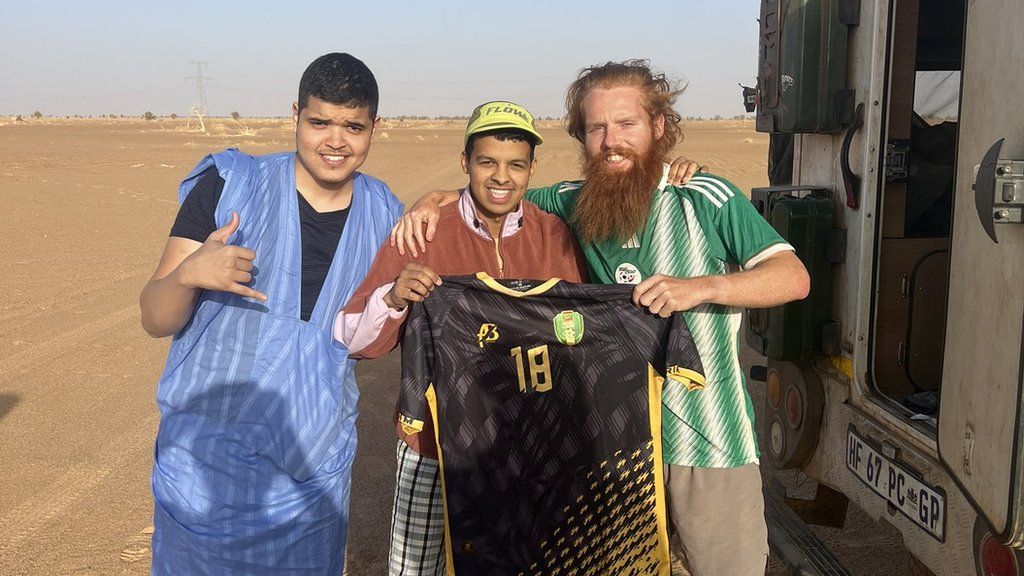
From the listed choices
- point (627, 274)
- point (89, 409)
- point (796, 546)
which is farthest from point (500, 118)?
point (89, 409)

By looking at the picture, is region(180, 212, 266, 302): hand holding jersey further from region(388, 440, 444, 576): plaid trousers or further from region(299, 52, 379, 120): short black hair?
region(388, 440, 444, 576): plaid trousers

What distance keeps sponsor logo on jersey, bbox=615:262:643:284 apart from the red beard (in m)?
0.09

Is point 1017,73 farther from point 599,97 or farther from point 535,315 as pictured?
point 535,315

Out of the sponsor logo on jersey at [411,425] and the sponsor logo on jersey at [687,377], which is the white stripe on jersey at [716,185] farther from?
the sponsor logo on jersey at [411,425]

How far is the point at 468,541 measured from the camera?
9.34 ft

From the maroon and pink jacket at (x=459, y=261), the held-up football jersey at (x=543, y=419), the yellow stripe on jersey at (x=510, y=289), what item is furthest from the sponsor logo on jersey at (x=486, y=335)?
the maroon and pink jacket at (x=459, y=261)

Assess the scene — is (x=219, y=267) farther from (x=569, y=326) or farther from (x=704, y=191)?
(x=704, y=191)

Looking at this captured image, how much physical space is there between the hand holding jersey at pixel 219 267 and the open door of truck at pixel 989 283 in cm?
198

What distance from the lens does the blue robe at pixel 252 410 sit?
107 inches

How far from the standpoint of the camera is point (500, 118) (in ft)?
9.43

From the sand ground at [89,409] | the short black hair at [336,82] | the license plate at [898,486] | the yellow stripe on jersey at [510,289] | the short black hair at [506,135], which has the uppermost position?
the short black hair at [336,82]

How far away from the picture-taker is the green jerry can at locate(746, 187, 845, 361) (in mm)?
3547

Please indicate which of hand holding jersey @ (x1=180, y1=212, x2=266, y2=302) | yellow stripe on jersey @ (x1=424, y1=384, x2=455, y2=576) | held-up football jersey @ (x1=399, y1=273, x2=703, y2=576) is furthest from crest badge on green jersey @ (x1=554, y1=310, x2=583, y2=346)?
hand holding jersey @ (x1=180, y1=212, x2=266, y2=302)

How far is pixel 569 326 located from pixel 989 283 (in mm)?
1196
